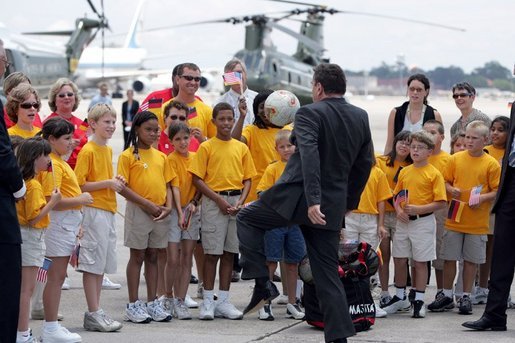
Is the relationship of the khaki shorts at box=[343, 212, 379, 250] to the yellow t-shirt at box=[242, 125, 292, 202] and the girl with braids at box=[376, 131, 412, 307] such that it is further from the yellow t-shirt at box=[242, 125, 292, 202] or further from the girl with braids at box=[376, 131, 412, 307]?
the yellow t-shirt at box=[242, 125, 292, 202]

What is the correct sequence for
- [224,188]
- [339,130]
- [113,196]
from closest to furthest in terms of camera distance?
[339,130] < [113,196] < [224,188]

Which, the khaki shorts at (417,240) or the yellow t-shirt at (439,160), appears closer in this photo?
the khaki shorts at (417,240)

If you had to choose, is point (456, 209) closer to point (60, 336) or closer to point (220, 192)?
point (220, 192)

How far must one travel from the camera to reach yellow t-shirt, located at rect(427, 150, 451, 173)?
356 inches

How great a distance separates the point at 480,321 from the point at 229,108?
2.62 m

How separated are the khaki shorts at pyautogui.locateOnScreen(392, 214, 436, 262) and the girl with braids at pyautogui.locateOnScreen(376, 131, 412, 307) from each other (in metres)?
0.17

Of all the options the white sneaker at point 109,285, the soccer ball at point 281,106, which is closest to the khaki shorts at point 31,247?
the soccer ball at point 281,106

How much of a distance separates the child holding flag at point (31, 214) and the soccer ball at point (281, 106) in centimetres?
232

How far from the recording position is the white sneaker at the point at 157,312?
8.12 metres

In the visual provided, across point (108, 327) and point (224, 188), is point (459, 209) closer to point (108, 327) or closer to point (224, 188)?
point (224, 188)

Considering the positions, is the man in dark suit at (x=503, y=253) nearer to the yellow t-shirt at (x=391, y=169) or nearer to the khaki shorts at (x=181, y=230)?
the yellow t-shirt at (x=391, y=169)

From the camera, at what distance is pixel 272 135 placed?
29.6 ft

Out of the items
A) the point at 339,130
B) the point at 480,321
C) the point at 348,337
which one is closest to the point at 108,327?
the point at 348,337

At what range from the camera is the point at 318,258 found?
6875mm
